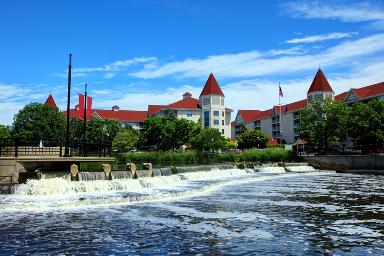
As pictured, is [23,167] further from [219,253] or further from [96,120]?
[96,120]

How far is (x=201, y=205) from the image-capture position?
21000 mm

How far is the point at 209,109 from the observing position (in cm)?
11631

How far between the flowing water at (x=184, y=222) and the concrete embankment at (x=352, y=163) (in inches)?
1063

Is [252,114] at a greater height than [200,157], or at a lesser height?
greater

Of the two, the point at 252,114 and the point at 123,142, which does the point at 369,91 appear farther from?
the point at 252,114

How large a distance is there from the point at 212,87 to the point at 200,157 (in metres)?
54.6

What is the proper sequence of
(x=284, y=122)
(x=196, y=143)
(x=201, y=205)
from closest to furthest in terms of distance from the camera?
(x=201, y=205) → (x=196, y=143) → (x=284, y=122)

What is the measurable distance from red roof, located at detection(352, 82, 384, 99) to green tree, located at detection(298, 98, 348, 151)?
16199 millimetres

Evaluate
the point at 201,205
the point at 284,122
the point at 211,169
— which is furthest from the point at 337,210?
the point at 284,122

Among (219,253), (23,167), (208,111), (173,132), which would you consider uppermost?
(208,111)

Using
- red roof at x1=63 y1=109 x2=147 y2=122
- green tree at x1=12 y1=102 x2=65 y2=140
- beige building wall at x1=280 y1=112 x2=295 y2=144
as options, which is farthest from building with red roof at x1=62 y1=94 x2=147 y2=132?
green tree at x1=12 y1=102 x2=65 y2=140

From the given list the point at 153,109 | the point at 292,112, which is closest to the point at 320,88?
the point at 292,112

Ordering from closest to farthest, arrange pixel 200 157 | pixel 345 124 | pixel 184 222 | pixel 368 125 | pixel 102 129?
pixel 184 222 < pixel 368 125 < pixel 200 157 < pixel 345 124 < pixel 102 129

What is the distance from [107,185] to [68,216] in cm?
947
